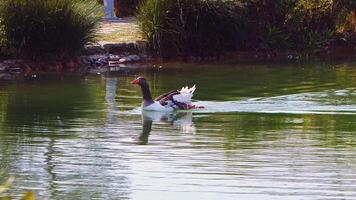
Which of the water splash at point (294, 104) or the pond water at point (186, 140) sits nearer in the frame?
the pond water at point (186, 140)

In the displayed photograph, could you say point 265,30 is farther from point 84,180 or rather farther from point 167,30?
point 84,180

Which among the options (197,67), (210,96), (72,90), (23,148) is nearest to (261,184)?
(23,148)

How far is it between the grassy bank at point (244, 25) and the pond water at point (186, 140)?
464cm

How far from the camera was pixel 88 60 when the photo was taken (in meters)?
26.7

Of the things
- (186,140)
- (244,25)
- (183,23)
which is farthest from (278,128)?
(244,25)

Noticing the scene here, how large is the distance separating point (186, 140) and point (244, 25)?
1461 cm

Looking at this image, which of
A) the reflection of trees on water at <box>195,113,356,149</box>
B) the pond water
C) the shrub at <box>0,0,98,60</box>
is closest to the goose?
the pond water

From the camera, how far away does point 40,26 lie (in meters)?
25.4

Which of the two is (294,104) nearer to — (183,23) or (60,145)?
(60,145)

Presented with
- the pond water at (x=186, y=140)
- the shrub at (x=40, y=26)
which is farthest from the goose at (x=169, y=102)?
the shrub at (x=40, y=26)

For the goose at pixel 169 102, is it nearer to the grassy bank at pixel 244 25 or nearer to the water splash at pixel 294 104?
the water splash at pixel 294 104

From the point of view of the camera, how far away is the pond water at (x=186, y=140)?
1109 centimetres

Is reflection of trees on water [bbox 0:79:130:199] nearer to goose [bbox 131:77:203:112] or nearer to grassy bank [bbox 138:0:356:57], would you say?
goose [bbox 131:77:203:112]

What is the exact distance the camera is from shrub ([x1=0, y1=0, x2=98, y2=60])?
83.1 ft
